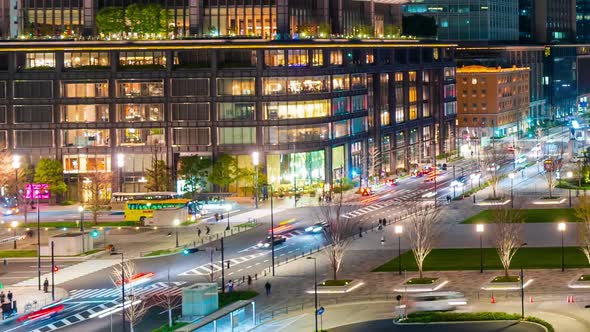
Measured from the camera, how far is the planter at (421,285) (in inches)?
4523

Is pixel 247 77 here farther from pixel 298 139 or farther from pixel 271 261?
pixel 271 261

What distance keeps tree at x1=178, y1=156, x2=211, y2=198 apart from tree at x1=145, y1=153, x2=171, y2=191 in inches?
93.8

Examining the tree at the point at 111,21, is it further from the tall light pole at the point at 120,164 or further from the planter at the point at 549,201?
the planter at the point at 549,201

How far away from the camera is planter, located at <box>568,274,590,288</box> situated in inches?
4464

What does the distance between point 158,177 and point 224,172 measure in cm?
884

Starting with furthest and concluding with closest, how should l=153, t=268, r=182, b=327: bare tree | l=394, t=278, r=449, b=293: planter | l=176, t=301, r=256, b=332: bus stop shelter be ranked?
l=394, t=278, r=449, b=293: planter, l=153, t=268, r=182, b=327: bare tree, l=176, t=301, r=256, b=332: bus stop shelter

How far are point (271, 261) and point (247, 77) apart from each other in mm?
58282

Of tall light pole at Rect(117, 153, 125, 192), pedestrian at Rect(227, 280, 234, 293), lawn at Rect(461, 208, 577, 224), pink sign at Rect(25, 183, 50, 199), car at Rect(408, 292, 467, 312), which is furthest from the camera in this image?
tall light pole at Rect(117, 153, 125, 192)

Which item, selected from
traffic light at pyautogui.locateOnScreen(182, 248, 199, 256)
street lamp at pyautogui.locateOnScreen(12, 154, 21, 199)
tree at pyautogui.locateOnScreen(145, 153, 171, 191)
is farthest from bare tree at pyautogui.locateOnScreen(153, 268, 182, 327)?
tree at pyautogui.locateOnScreen(145, 153, 171, 191)

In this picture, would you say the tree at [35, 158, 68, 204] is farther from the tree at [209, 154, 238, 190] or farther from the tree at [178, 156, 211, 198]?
the tree at [209, 154, 238, 190]

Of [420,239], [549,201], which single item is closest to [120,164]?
[549,201]

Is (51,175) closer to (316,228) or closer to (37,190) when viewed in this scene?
(37,190)

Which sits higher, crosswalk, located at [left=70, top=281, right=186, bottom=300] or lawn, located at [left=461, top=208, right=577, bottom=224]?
lawn, located at [left=461, top=208, right=577, bottom=224]

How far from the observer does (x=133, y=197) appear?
173 metres
